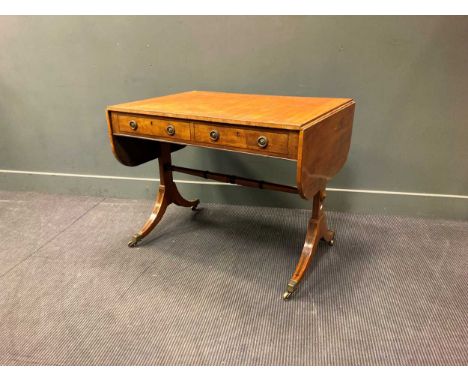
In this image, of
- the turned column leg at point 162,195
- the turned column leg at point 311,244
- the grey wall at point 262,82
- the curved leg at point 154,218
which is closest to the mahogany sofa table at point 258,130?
the turned column leg at point 311,244

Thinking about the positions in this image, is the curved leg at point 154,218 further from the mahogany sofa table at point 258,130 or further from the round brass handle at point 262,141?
the round brass handle at point 262,141

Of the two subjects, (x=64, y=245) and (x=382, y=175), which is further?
(x=382, y=175)

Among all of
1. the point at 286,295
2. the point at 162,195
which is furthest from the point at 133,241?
the point at 286,295

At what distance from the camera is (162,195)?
2.26 metres

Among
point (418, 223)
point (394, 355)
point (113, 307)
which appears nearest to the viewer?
point (394, 355)

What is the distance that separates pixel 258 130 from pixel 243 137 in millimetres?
74

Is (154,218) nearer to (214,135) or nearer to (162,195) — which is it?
(162,195)

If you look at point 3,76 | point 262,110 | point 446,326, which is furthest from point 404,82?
point 3,76

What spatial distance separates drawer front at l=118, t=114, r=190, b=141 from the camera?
1587 millimetres

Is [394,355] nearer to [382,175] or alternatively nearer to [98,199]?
[382,175]

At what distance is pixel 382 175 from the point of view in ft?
7.75

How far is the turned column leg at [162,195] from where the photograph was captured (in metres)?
2.16

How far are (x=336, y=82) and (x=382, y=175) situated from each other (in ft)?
2.25

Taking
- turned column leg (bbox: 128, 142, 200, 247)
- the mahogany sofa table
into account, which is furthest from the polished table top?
turned column leg (bbox: 128, 142, 200, 247)
